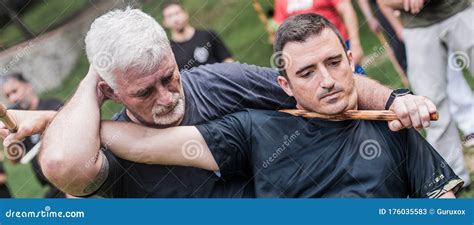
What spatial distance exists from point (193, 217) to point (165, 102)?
0.60 meters

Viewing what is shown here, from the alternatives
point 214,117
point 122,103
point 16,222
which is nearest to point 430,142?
point 214,117

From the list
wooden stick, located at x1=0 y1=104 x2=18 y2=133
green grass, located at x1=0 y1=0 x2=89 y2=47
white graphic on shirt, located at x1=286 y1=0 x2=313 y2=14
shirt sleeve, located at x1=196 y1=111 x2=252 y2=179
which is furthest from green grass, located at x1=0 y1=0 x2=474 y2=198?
shirt sleeve, located at x1=196 y1=111 x2=252 y2=179

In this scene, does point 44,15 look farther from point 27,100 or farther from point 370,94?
point 370,94

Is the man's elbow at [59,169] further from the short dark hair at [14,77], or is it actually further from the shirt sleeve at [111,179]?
the short dark hair at [14,77]

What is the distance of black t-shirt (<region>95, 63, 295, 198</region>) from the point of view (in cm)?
457

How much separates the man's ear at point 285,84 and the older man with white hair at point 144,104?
0.07ft

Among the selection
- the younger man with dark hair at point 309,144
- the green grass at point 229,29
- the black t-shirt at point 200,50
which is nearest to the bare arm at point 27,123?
the green grass at point 229,29

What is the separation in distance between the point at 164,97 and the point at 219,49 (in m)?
0.42

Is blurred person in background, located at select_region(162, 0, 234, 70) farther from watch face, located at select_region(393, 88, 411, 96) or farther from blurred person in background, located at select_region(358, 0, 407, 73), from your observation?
watch face, located at select_region(393, 88, 411, 96)

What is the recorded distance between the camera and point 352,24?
4641mm

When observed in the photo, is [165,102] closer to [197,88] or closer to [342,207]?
[197,88]

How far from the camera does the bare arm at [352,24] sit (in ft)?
15.2

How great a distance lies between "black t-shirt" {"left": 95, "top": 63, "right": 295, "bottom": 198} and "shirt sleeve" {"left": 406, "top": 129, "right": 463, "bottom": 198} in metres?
0.61

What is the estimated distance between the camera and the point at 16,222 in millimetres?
4797
